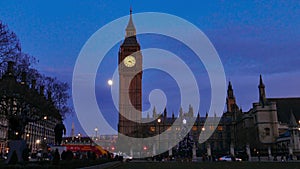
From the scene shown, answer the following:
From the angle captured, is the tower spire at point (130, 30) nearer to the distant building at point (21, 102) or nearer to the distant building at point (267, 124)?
the distant building at point (267, 124)

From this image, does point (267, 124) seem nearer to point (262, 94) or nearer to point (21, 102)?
point (262, 94)

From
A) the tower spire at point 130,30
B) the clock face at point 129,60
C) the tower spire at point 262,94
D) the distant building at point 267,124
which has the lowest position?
the distant building at point 267,124

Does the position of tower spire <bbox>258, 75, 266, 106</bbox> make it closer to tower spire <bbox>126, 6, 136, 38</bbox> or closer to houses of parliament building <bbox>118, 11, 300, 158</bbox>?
houses of parliament building <bbox>118, 11, 300, 158</bbox>

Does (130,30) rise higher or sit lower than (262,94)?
higher

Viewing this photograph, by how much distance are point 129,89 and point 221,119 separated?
5041 centimetres

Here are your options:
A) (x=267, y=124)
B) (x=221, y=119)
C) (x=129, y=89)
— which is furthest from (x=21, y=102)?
(x=221, y=119)

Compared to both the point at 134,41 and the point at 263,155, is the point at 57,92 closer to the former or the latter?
the point at 263,155

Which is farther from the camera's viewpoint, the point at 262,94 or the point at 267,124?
the point at 262,94

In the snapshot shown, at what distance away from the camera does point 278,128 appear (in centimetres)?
10150

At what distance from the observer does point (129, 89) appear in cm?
14300

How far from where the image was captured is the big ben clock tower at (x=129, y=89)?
14000cm

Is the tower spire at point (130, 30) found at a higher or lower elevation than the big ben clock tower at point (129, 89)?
higher

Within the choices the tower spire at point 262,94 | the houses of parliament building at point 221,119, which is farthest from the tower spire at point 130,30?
the tower spire at point 262,94

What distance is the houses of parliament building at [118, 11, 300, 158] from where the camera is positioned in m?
101
